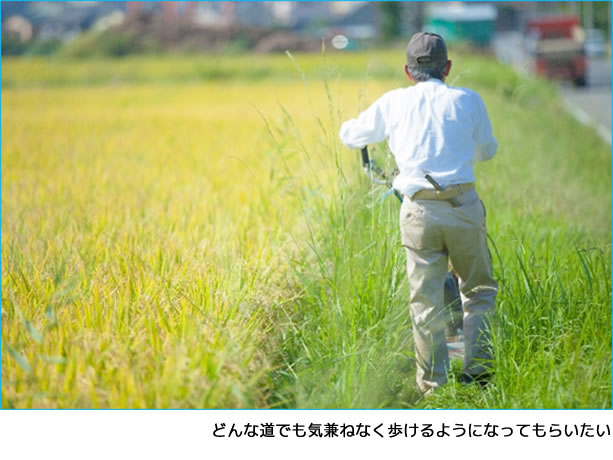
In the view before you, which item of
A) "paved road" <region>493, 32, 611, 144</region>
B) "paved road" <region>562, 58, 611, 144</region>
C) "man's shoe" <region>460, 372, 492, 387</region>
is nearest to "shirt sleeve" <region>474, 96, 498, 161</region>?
"man's shoe" <region>460, 372, 492, 387</region>

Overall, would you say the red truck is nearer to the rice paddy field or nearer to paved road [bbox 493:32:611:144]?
paved road [bbox 493:32:611:144]

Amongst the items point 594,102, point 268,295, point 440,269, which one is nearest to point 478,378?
point 440,269

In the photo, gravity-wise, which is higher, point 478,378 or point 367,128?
point 367,128

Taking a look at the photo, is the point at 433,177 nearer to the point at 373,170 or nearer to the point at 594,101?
the point at 373,170

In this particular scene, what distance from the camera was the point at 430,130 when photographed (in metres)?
3.58

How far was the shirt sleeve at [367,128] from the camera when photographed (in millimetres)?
3672

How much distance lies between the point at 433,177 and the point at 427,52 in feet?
1.69

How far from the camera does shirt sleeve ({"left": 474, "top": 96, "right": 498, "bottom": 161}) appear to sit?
3664mm

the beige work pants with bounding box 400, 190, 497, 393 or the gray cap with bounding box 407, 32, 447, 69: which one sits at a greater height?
the gray cap with bounding box 407, 32, 447, 69

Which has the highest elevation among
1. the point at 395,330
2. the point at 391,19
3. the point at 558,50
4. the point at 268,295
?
the point at 268,295

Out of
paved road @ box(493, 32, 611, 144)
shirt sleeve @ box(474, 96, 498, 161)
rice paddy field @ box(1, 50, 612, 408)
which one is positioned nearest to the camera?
rice paddy field @ box(1, 50, 612, 408)

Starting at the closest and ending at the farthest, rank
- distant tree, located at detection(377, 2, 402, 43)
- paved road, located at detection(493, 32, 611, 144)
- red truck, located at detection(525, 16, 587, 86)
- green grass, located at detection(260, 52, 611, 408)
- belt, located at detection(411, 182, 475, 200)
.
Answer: green grass, located at detection(260, 52, 611, 408) < belt, located at detection(411, 182, 475, 200) < paved road, located at detection(493, 32, 611, 144) < red truck, located at detection(525, 16, 587, 86) < distant tree, located at detection(377, 2, 402, 43)

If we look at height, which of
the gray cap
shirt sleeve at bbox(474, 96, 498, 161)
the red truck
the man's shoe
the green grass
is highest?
the gray cap

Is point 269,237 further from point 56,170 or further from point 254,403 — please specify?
point 56,170
